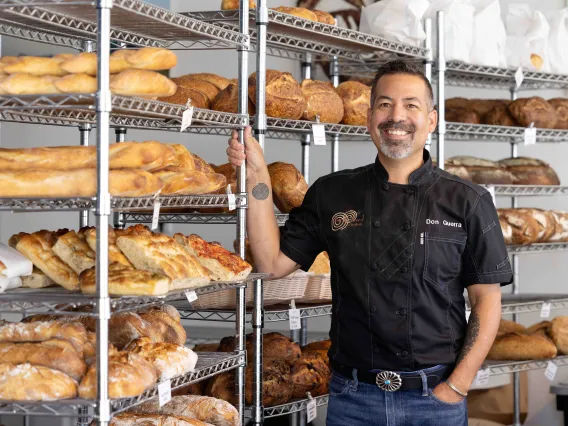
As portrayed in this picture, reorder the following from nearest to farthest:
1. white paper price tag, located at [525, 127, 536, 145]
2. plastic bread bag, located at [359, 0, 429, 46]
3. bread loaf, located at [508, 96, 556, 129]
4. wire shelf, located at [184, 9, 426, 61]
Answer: wire shelf, located at [184, 9, 426, 61] < plastic bread bag, located at [359, 0, 429, 46] < white paper price tag, located at [525, 127, 536, 145] < bread loaf, located at [508, 96, 556, 129]

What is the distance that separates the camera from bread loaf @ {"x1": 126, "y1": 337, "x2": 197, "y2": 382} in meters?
2.45

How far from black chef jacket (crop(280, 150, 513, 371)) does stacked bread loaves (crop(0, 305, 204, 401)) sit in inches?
22.1

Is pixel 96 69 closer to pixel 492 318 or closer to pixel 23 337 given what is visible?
pixel 23 337

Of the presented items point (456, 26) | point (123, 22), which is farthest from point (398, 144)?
point (456, 26)

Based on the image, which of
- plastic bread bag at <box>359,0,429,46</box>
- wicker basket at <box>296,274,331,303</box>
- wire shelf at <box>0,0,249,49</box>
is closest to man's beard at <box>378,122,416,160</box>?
wire shelf at <box>0,0,249,49</box>

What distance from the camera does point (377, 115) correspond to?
9.34 ft

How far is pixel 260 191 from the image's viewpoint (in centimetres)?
308

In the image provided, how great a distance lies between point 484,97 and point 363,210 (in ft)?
8.87

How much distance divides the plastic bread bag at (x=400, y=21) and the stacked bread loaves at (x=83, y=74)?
5.96 ft

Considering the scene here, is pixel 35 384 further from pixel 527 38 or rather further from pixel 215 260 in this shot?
pixel 527 38

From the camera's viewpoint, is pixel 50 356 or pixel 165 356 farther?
pixel 165 356

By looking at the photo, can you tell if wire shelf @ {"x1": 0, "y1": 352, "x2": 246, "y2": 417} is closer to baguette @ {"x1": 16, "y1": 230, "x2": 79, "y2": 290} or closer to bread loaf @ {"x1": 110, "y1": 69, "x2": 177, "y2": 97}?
baguette @ {"x1": 16, "y1": 230, "x2": 79, "y2": 290}

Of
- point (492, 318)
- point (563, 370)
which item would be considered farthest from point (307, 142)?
point (563, 370)

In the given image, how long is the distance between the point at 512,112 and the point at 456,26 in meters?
0.64
